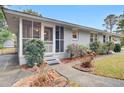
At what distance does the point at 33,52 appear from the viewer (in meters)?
8.88

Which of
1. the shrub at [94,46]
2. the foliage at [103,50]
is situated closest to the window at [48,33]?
the shrub at [94,46]

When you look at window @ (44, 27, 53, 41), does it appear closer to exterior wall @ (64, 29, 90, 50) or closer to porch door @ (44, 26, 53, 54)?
porch door @ (44, 26, 53, 54)

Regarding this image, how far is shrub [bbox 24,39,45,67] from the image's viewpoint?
349 inches

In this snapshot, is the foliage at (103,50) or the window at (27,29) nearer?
the window at (27,29)

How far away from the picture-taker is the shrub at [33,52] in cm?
887

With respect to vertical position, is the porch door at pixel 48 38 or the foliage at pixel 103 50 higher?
the porch door at pixel 48 38

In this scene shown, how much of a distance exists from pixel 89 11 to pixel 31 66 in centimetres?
1620

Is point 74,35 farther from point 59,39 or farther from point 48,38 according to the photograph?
point 48,38

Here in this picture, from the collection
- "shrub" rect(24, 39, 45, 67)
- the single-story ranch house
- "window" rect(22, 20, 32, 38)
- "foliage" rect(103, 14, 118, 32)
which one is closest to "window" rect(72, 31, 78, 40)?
the single-story ranch house

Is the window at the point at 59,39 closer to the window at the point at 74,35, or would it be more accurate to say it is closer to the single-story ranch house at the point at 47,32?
the single-story ranch house at the point at 47,32
